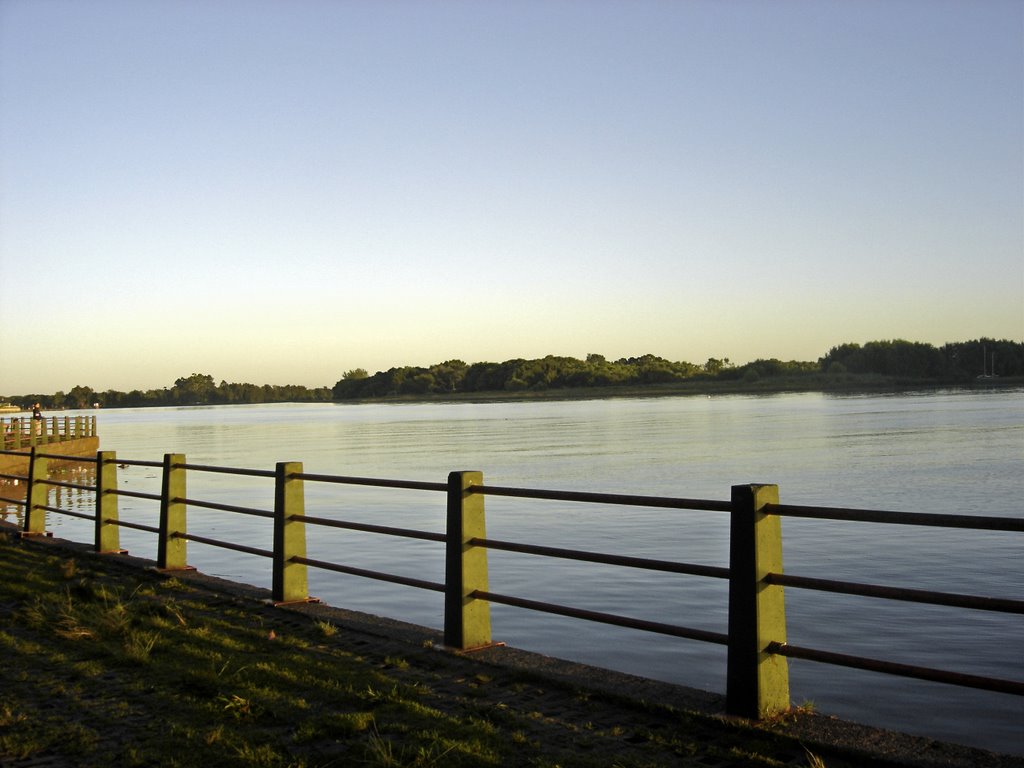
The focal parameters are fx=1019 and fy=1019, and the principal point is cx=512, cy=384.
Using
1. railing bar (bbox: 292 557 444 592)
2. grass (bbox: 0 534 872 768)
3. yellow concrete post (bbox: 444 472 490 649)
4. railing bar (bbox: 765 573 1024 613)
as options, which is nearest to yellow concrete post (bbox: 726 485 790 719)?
railing bar (bbox: 765 573 1024 613)

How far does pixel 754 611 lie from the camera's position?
19.0 ft

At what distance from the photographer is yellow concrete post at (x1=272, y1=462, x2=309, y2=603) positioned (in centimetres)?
966

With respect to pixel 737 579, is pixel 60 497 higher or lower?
lower

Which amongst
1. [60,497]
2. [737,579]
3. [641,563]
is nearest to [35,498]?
[641,563]

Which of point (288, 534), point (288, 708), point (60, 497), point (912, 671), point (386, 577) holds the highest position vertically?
point (288, 534)

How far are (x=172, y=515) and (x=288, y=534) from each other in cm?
285

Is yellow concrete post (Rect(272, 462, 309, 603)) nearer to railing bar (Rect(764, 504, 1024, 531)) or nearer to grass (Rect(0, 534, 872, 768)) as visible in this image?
grass (Rect(0, 534, 872, 768))

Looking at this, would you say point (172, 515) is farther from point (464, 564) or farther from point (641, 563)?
point (641, 563)

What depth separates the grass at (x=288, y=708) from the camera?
532 cm

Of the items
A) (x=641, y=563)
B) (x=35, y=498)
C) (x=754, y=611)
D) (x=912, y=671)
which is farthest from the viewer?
(x=35, y=498)

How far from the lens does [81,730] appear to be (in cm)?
577

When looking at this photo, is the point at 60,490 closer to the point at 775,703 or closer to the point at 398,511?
the point at 398,511

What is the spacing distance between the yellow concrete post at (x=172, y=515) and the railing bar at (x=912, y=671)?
26.4ft

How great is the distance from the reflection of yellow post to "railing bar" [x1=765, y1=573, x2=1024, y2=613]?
1301 centimetres
